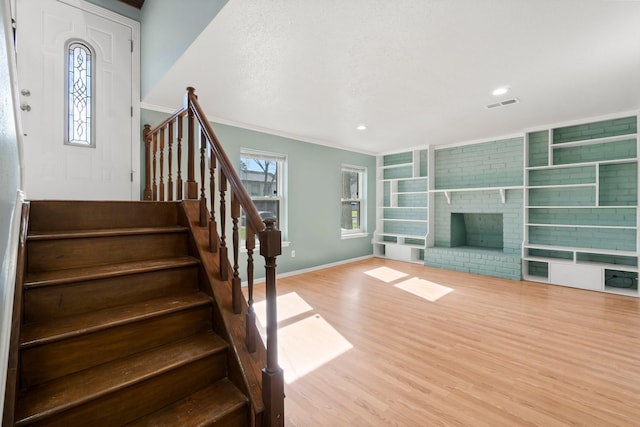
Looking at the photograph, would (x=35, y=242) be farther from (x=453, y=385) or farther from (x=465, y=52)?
(x=465, y=52)

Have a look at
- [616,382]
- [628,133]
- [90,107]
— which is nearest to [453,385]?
[616,382]

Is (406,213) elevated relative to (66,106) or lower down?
lower down

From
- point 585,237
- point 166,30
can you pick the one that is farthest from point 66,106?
point 585,237

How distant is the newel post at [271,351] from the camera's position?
1409 millimetres

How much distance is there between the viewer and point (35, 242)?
1596 mm

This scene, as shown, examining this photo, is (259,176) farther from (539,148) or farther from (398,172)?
(539,148)

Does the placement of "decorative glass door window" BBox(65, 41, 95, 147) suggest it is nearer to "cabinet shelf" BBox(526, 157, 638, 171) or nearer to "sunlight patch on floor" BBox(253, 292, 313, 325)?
"sunlight patch on floor" BBox(253, 292, 313, 325)

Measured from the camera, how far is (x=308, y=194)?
534cm

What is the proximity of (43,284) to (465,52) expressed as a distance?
324 cm

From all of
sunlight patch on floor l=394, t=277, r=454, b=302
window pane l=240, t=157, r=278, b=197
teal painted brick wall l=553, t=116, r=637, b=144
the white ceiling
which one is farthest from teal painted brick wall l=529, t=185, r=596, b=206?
window pane l=240, t=157, r=278, b=197

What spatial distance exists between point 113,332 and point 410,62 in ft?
9.49

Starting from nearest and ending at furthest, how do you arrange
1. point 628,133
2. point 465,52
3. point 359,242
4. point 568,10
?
point 568,10, point 465,52, point 628,133, point 359,242

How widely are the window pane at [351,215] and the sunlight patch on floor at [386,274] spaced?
1276 mm

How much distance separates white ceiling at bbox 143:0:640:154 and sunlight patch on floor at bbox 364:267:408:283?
2.52m
